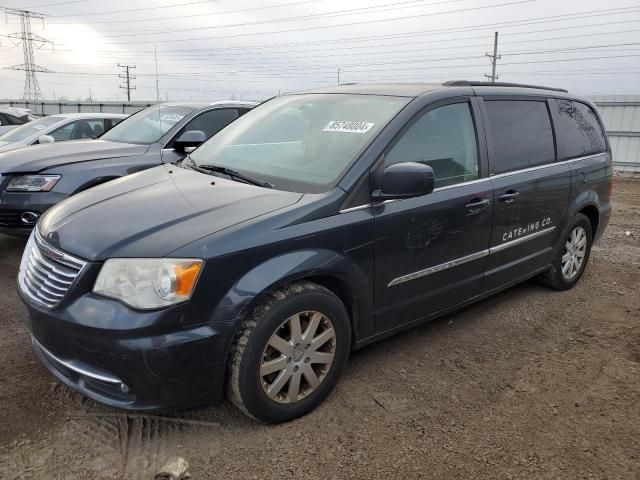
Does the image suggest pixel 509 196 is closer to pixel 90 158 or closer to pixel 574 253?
pixel 574 253

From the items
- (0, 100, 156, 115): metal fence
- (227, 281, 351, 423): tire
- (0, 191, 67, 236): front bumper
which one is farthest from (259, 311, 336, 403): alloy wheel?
(0, 100, 156, 115): metal fence

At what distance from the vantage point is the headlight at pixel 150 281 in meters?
2.24

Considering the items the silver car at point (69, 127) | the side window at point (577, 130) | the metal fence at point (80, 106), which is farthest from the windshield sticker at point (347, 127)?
the metal fence at point (80, 106)

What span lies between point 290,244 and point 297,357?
1.90 feet

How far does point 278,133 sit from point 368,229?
43.5 inches

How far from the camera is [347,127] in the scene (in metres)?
3.17

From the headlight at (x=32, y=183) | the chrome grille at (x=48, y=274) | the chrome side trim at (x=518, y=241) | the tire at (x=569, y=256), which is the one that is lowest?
the tire at (x=569, y=256)

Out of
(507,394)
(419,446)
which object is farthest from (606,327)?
(419,446)

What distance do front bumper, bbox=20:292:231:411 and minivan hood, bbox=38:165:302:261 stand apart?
27 centimetres

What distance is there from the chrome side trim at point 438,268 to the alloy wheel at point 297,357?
1.79 feet

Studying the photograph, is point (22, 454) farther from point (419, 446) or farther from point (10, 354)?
point (419, 446)

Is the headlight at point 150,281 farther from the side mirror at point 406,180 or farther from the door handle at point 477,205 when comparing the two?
the door handle at point 477,205

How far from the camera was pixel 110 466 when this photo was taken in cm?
235

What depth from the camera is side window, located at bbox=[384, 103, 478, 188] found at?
311 centimetres
